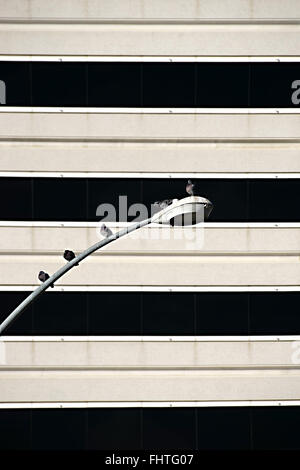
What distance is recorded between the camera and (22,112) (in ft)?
66.6

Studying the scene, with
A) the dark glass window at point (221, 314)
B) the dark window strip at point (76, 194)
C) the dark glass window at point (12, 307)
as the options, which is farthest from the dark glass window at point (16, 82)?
the dark glass window at point (221, 314)

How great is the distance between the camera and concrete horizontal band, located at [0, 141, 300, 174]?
20.3 meters

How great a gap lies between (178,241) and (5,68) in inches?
258

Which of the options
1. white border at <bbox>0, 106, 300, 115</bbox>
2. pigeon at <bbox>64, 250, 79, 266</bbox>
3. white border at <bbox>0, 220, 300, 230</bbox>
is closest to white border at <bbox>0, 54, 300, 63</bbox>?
white border at <bbox>0, 106, 300, 115</bbox>

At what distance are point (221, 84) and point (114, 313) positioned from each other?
680 centimetres

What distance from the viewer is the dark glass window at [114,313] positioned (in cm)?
2025

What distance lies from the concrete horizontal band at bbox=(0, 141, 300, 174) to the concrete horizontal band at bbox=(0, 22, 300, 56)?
7.89 feet

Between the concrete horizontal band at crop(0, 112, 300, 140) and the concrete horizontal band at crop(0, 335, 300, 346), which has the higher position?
the concrete horizontal band at crop(0, 112, 300, 140)
